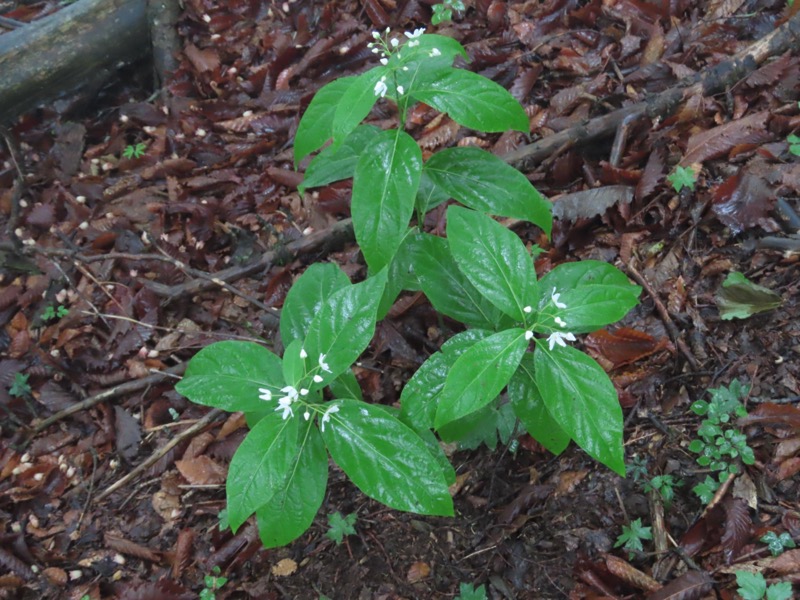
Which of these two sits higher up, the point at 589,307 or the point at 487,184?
the point at 487,184

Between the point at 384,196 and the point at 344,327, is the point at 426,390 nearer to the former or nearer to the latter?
the point at 344,327

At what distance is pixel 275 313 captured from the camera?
10.8ft

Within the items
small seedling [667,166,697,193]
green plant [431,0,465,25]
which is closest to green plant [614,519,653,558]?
small seedling [667,166,697,193]

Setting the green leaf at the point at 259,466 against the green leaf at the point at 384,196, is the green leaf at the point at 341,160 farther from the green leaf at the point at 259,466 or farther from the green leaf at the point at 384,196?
the green leaf at the point at 259,466

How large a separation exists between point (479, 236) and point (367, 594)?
1663 mm

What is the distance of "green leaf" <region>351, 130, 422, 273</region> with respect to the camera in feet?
6.12

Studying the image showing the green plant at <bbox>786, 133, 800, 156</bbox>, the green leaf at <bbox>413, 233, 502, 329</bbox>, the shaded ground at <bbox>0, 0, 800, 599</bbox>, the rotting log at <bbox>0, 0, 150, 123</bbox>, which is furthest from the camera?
the rotting log at <bbox>0, 0, 150, 123</bbox>

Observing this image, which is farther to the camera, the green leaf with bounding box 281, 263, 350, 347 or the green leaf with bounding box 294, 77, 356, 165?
the green leaf with bounding box 281, 263, 350, 347

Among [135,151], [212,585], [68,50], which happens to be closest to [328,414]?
[212,585]

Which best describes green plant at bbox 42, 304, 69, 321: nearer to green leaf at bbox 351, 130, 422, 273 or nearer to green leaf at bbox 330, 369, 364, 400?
green leaf at bbox 330, 369, 364, 400

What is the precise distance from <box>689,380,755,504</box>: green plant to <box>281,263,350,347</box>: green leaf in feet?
5.17

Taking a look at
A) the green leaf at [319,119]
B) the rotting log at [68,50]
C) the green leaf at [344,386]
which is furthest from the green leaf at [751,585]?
the rotting log at [68,50]

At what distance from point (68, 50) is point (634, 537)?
18.9 ft

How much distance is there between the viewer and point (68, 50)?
5215mm
